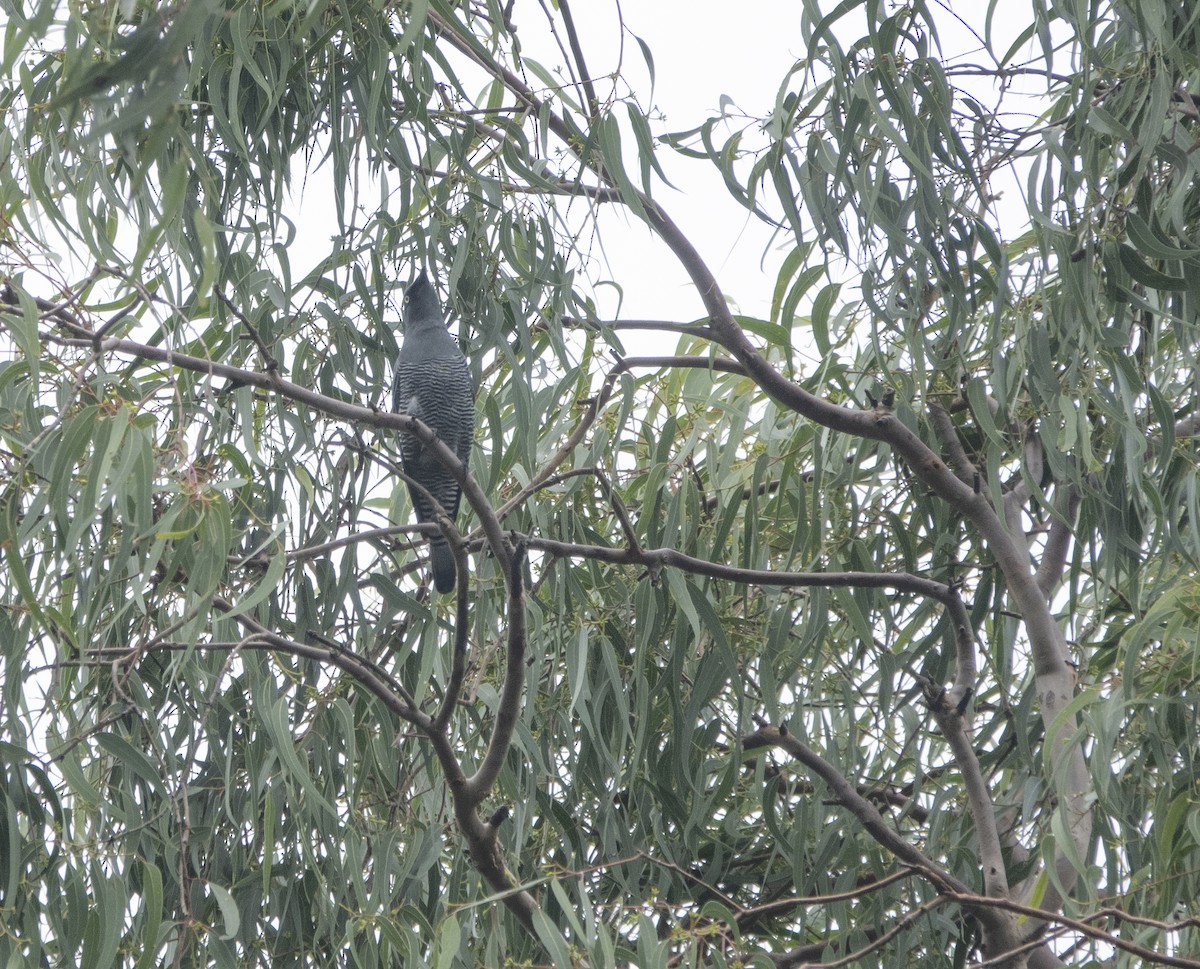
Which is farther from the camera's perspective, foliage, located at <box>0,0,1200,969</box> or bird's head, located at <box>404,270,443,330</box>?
bird's head, located at <box>404,270,443,330</box>

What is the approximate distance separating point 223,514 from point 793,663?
3.17 feet

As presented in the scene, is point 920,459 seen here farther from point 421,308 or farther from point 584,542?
point 421,308

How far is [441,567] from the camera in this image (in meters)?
2.61

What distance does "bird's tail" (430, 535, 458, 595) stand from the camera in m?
2.58

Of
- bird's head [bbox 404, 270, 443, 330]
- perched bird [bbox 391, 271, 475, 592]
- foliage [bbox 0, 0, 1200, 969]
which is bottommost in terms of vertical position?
foliage [bbox 0, 0, 1200, 969]

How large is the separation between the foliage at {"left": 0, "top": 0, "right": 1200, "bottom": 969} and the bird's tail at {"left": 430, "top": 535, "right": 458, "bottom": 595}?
0.22 metres

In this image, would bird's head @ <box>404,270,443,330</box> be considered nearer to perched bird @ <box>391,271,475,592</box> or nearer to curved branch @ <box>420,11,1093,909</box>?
perched bird @ <box>391,271,475,592</box>

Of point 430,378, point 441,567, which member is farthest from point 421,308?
point 441,567

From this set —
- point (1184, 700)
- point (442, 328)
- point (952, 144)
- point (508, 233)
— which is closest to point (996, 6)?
point (952, 144)

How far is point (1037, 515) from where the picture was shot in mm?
2648

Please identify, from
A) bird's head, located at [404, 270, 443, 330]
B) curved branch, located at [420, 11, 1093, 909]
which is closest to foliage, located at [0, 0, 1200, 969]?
curved branch, located at [420, 11, 1093, 909]

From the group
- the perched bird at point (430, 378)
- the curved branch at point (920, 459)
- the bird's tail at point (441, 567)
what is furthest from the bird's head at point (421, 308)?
the curved branch at point (920, 459)

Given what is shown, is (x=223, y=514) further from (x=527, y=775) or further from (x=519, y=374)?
(x=527, y=775)

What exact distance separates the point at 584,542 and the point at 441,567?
1.47 feet
